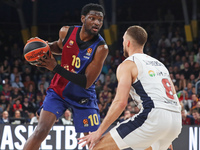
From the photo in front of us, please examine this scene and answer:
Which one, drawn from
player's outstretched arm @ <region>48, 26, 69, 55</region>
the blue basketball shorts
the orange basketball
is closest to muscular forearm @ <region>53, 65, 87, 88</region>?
the orange basketball

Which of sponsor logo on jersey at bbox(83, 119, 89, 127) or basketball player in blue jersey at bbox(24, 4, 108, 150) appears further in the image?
sponsor logo on jersey at bbox(83, 119, 89, 127)

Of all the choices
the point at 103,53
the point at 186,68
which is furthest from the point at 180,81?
the point at 103,53

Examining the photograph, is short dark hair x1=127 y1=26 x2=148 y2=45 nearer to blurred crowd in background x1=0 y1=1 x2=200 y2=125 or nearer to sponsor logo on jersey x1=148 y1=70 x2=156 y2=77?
sponsor logo on jersey x1=148 y1=70 x2=156 y2=77

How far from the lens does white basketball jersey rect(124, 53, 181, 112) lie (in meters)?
3.69

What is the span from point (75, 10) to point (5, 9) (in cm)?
359

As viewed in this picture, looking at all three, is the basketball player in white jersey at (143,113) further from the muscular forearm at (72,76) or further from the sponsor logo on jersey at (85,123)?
the sponsor logo on jersey at (85,123)

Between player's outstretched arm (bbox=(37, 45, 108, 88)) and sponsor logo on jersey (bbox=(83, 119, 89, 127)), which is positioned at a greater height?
player's outstretched arm (bbox=(37, 45, 108, 88))

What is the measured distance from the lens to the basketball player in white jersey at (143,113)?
360cm

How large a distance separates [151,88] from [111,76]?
1066cm

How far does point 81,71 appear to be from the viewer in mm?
4898

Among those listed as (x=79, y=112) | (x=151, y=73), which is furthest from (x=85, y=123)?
(x=151, y=73)

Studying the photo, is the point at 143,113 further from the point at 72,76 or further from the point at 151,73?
the point at 72,76

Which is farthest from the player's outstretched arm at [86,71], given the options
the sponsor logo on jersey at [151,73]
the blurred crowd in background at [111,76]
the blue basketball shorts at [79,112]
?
the blurred crowd in background at [111,76]

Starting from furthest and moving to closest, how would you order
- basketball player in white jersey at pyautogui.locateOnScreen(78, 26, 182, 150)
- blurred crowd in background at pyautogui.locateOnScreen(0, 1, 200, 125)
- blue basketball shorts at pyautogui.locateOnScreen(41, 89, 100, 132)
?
blurred crowd in background at pyautogui.locateOnScreen(0, 1, 200, 125), blue basketball shorts at pyautogui.locateOnScreen(41, 89, 100, 132), basketball player in white jersey at pyautogui.locateOnScreen(78, 26, 182, 150)
